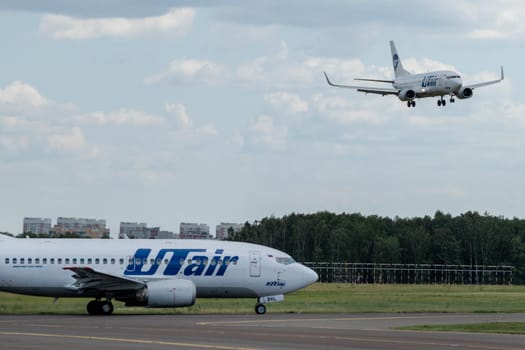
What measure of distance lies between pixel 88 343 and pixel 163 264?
56.7 ft

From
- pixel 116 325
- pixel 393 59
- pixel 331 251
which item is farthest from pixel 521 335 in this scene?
pixel 331 251

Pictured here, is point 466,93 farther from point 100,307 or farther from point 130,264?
point 100,307

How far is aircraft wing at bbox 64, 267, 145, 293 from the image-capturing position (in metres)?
44.1

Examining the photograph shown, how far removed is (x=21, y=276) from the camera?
150ft

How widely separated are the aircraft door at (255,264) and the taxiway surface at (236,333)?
120 inches

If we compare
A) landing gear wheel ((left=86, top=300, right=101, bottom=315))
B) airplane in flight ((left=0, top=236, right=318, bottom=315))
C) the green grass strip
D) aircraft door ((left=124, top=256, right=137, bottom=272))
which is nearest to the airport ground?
landing gear wheel ((left=86, top=300, right=101, bottom=315))

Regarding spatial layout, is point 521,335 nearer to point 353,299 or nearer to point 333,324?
point 333,324

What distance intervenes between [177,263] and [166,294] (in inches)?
74.3

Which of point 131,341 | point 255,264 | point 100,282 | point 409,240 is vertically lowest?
point 131,341

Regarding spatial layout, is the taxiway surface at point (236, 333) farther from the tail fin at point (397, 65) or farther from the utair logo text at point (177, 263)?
the tail fin at point (397, 65)

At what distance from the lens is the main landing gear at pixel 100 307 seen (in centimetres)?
4506

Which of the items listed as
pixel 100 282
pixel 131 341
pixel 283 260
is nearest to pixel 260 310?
pixel 283 260

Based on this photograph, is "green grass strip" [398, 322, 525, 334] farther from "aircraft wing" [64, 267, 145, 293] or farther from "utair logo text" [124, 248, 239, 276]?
"aircraft wing" [64, 267, 145, 293]

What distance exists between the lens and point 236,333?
1299 inches
